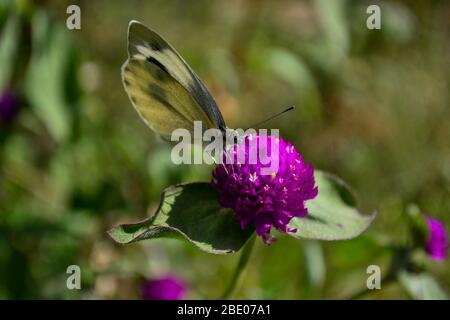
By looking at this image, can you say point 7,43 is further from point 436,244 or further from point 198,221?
point 436,244

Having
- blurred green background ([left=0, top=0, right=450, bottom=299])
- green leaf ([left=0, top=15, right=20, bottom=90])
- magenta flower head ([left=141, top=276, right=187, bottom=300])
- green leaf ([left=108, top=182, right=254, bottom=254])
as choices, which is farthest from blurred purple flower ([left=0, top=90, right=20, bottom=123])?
green leaf ([left=108, top=182, right=254, bottom=254])

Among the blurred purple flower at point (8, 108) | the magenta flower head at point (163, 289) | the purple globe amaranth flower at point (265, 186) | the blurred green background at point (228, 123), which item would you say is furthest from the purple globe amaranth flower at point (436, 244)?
the blurred purple flower at point (8, 108)

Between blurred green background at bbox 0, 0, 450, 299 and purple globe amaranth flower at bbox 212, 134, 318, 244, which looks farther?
blurred green background at bbox 0, 0, 450, 299

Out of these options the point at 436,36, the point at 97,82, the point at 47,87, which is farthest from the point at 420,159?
the point at 47,87

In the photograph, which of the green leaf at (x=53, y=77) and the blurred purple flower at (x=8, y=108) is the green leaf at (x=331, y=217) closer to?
the green leaf at (x=53, y=77)

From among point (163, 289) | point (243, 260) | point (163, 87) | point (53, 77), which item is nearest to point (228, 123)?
point (53, 77)

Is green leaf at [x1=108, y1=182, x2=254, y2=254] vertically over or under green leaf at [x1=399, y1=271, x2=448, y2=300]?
over

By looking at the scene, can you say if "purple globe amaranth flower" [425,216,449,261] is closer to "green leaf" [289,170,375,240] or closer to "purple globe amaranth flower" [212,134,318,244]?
"green leaf" [289,170,375,240]
